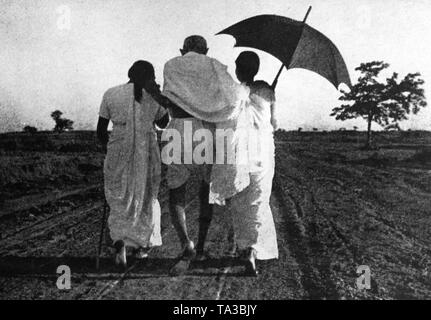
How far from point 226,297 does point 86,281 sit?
121cm

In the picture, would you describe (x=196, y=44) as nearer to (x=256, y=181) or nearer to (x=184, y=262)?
(x=256, y=181)

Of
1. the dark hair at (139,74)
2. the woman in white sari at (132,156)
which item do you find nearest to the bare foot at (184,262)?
the woman in white sari at (132,156)

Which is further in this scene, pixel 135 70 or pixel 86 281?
pixel 135 70

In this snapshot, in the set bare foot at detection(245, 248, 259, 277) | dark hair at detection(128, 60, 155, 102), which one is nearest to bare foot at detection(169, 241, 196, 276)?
bare foot at detection(245, 248, 259, 277)

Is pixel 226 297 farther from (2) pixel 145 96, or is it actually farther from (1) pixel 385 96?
(1) pixel 385 96

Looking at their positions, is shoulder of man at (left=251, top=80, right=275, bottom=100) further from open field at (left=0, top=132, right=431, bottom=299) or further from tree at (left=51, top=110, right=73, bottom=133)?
tree at (left=51, top=110, right=73, bottom=133)

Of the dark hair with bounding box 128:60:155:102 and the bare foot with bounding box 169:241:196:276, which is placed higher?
the dark hair with bounding box 128:60:155:102

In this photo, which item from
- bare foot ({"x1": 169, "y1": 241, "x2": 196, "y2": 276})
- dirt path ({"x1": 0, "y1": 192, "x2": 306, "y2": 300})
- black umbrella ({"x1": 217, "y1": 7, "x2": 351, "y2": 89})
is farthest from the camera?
black umbrella ({"x1": 217, "y1": 7, "x2": 351, "y2": 89})

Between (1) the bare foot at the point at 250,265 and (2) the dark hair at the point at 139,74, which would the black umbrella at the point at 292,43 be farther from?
(1) the bare foot at the point at 250,265

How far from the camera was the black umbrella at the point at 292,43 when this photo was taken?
14.5ft

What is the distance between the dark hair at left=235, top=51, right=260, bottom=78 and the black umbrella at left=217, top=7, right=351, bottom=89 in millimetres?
353

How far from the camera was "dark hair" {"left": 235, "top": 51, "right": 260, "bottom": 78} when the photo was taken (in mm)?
4246
